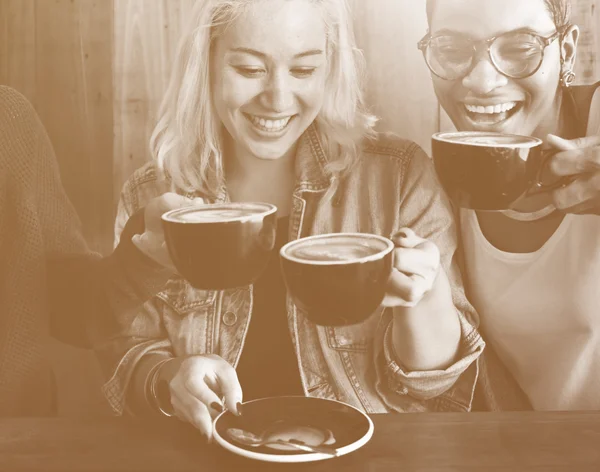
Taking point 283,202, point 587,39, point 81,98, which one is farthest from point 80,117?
point 587,39

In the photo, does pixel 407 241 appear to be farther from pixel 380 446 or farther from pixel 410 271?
pixel 380 446

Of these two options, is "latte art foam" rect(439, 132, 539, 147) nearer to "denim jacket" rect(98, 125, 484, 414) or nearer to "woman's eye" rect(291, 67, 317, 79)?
"denim jacket" rect(98, 125, 484, 414)

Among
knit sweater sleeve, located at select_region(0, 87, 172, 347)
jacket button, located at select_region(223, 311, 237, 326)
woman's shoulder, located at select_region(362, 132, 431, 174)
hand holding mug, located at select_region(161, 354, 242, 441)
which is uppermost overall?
woman's shoulder, located at select_region(362, 132, 431, 174)

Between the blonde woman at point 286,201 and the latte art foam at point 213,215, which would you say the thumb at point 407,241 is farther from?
the latte art foam at point 213,215

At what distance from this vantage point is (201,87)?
109 centimetres

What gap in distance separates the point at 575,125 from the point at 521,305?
30 centimetres

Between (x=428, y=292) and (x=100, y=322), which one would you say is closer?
(x=428, y=292)

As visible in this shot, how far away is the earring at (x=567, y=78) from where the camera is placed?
3.50 feet

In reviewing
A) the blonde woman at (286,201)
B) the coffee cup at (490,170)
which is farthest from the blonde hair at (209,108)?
the coffee cup at (490,170)

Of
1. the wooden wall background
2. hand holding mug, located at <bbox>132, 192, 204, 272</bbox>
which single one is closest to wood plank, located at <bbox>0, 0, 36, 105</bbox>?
the wooden wall background

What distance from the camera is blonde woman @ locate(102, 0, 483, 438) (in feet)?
3.44

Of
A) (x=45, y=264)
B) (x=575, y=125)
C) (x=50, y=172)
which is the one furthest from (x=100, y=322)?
(x=575, y=125)

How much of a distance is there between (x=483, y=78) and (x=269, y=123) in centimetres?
33

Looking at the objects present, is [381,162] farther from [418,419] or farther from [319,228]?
[418,419]
